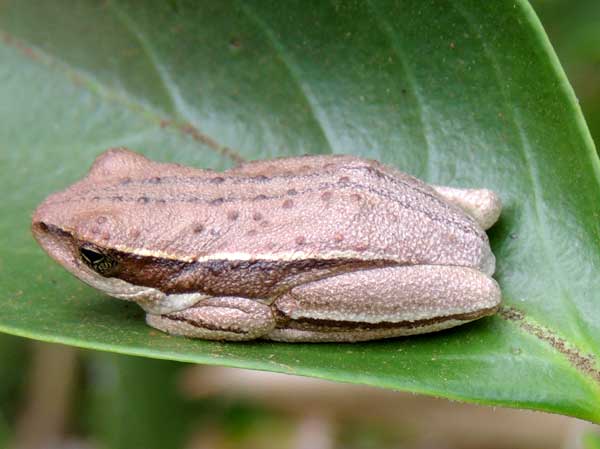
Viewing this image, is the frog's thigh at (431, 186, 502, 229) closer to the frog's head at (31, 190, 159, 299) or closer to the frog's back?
the frog's back

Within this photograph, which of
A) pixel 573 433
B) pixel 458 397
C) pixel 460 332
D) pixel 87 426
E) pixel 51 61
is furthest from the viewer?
pixel 87 426

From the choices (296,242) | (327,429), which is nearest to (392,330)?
(296,242)

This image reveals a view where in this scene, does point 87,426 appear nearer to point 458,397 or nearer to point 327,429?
point 327,429

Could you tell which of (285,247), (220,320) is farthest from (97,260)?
(285,247)

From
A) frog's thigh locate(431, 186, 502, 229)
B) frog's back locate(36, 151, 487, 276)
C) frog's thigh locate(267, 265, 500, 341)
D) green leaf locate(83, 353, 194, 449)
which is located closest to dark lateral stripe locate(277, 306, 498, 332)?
frog's thigh locate(267, 265, 500, 341)

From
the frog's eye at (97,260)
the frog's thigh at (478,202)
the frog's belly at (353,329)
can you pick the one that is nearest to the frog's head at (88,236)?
the frog's eye at (97,260)

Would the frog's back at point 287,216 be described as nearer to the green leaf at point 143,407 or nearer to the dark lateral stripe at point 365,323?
the dark lateral stripe at point 365,323
